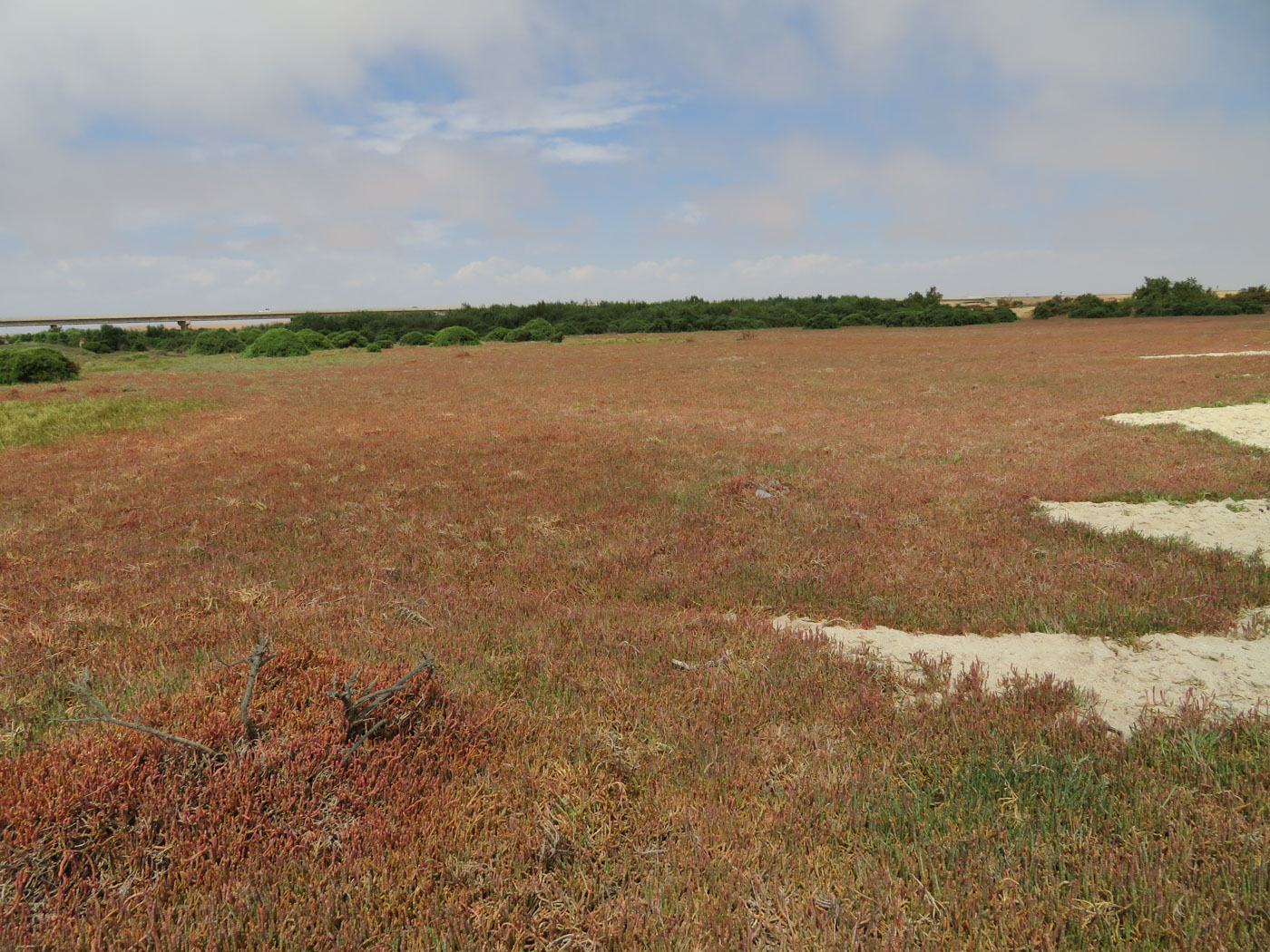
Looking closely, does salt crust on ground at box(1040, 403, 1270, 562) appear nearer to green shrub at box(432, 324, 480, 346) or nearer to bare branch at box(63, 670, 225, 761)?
bare branch at box(63, 670, 225, 761)

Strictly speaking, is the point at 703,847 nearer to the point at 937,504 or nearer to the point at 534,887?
the point at 534,887

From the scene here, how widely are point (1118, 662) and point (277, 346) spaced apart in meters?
59.3

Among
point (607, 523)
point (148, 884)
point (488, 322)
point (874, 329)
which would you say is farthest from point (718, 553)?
point (488, 322)

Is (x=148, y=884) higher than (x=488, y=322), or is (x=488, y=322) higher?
(x=488, y=322)

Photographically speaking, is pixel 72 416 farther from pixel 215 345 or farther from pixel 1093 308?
pixel 1093 308

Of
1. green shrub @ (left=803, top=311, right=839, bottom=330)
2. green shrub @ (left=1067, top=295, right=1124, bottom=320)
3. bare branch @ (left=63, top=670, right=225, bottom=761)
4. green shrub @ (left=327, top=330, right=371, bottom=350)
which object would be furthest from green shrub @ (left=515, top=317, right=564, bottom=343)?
bare branch @ (left=63, top=670, right=225, bottom=761)

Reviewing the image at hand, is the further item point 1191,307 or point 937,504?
point 1191,307

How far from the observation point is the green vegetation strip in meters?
17.2

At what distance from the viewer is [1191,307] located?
70688 mm

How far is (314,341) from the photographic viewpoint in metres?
62.3

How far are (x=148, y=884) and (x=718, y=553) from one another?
237 inches

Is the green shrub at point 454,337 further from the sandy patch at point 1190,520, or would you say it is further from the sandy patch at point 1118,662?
the sandy patch at point 1118,662

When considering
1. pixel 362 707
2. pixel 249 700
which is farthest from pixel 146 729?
pixel 362 707

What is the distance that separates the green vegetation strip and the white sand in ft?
92.0
